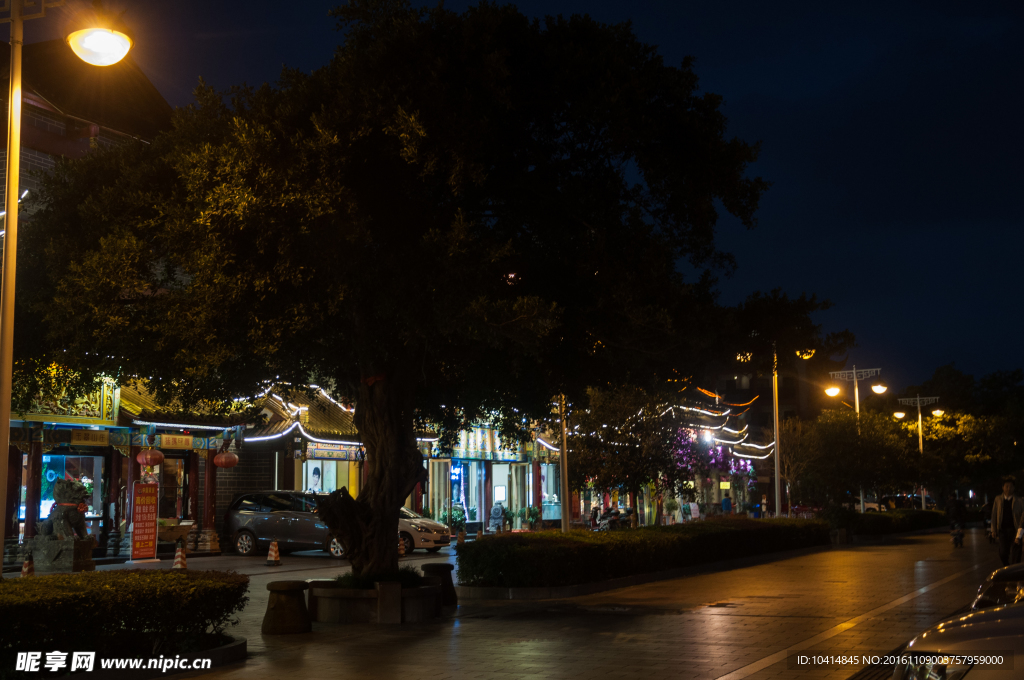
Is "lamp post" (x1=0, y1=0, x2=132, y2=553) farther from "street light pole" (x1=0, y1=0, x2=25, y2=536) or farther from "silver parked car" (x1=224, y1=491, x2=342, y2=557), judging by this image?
"silver parked car" (x1=224, y1=491, x2=342, y2=557)

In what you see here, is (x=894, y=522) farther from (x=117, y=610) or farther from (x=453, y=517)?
(x=117, y=610)

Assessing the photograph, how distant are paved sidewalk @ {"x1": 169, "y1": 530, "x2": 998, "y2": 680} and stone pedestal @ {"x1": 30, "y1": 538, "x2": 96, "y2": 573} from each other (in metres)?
4.25

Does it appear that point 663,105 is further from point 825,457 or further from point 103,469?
point 825,457

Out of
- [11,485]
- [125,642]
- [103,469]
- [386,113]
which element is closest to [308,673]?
[125,642]

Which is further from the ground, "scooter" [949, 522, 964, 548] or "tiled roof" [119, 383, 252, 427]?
"tiled roof" [119, 383, 252, 427]

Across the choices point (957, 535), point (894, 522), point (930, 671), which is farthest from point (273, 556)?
point (894, 522)

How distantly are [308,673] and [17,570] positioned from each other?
15540 mm

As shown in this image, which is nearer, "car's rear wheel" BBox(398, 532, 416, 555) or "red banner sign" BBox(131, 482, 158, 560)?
"red banner sign" BBox(131, 482, 158, 560)

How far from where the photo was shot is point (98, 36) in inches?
Answer: 377

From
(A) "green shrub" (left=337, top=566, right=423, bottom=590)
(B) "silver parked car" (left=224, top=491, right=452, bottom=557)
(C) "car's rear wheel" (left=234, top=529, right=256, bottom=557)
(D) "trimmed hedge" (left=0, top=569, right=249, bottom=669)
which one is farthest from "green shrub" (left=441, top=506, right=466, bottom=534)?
(D) "trimmed hedge" (left=0, top=569, right=249, bottom=669)

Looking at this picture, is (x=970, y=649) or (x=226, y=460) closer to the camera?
(x=970, y=649)

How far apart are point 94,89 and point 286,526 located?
44.6 ft

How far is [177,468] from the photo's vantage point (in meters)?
29.1

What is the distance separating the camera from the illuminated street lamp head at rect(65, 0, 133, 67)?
31.4ft
